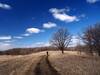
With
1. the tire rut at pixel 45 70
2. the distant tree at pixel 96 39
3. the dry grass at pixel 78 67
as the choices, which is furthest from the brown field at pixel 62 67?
the distant tree at pixel 96 39

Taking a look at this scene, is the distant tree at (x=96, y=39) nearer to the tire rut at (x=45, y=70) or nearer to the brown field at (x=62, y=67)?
the brown field at (x=62, y=67)

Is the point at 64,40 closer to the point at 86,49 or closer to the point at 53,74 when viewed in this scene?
the point at 86,49

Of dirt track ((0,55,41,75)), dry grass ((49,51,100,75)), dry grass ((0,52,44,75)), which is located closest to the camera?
dry grass ((49,51,100,75))

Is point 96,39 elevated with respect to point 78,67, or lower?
elevated

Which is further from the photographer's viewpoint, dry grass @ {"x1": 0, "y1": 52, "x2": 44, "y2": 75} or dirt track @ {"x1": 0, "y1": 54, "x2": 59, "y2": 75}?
dry grass @ {"x1": 0, "y1": 52, "x2": 44, "y2": 75}

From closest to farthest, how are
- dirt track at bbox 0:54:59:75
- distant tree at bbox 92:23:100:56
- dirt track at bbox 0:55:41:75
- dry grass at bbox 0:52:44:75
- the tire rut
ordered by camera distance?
the tire rut < dirt track at bbox 0:54:59:75 < dirt track at bbox 0:55:41:75 < dry grass at bbox 0:52:44:75 < distant tree at bbox 92:23:100:56

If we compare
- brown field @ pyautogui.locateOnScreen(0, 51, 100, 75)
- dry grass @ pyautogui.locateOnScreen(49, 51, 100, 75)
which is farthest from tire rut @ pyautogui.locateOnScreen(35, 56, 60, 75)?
dry grass @ pyautogui.locateOnScreen(49, 51, 100, 75)

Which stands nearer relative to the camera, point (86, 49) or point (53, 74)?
point (53, 74)

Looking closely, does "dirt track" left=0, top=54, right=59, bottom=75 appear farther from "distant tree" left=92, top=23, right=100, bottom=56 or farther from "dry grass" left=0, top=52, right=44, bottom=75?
"distant tree" left=92, top=23, right=100, bottom=56

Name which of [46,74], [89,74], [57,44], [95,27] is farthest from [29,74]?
[57,44]

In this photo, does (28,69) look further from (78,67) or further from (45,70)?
(78,67)

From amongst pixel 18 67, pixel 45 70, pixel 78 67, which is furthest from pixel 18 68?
pixel 78 67

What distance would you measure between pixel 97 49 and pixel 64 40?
27398 mm

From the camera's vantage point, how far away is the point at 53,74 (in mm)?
20328
